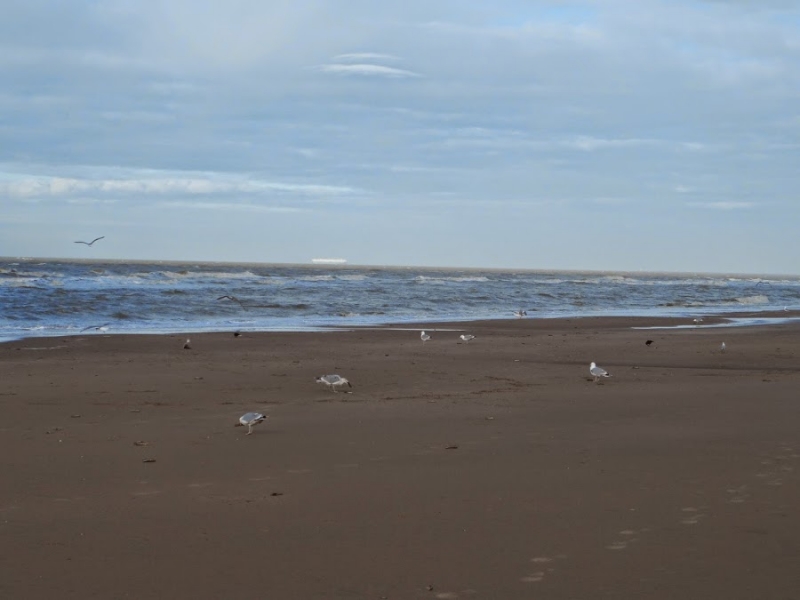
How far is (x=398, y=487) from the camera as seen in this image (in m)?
6.27

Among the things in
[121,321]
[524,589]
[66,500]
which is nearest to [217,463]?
[66,500]

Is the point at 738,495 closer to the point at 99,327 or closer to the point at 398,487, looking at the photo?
the point at 398,487

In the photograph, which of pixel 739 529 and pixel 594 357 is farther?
pixel 594 357

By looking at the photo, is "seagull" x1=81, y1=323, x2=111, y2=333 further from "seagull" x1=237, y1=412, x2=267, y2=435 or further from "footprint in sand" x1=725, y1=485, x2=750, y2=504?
"footprint in sand" x1=725, y1=485, x2=750, y2=504

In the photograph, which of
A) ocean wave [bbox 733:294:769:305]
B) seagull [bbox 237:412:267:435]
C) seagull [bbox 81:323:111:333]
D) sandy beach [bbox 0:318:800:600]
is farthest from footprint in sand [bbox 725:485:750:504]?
ocean wave [bbox 733:294:769:305]

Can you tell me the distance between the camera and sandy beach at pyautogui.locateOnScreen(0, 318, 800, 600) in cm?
451

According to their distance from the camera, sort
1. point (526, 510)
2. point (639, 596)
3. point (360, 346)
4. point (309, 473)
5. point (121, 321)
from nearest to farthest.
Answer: point (639, 596)
point (526, 510)
point (309, 473)
point (360, 346)
point (121, 321)

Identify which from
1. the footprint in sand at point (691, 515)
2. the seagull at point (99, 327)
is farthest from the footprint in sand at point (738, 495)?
the seagull at point (99, 327)

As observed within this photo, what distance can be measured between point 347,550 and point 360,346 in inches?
520

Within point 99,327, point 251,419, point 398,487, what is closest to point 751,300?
point 99,327

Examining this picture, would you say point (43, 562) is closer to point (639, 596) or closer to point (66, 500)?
point (66, 500)

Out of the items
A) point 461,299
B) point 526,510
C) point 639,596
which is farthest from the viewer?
point 461,299

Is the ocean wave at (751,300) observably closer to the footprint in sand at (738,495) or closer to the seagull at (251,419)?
the seagull at (251,419)

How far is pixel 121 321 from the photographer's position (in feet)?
79.0
